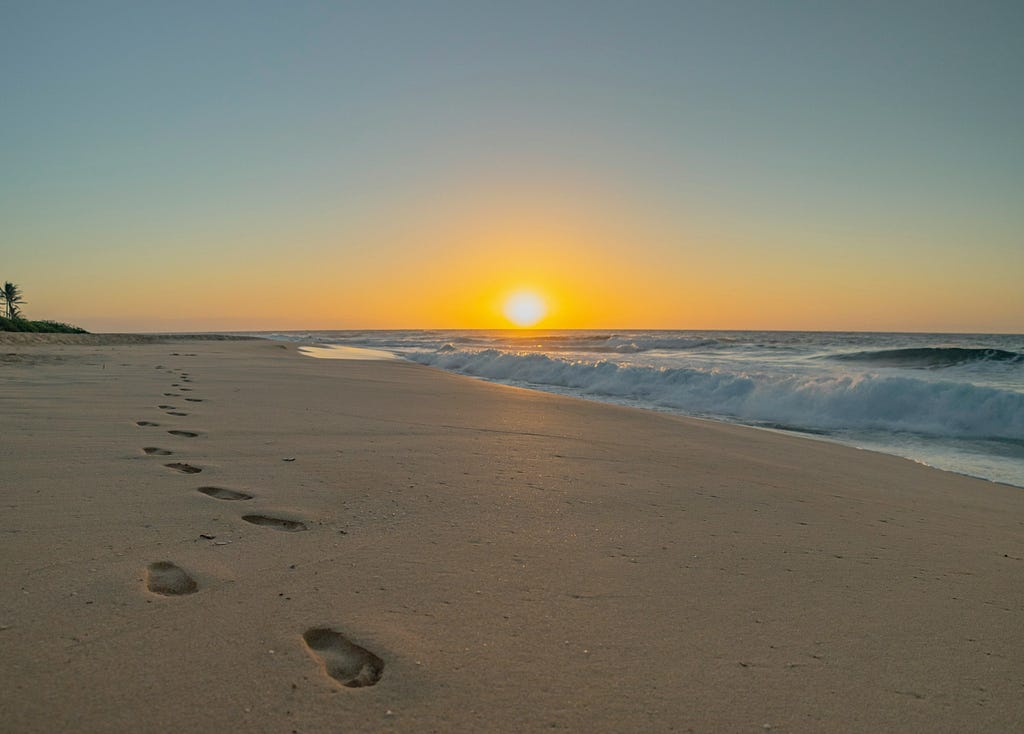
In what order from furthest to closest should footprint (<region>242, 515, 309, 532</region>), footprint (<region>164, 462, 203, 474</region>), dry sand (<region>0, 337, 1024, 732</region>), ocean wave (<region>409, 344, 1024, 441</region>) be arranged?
ocean wave (<region>409, 344, 1024, 441</region>) < footprint (<region>164, 462, 203, 474</region>) < footprint (<region>242, 515, 309, 532</region>) < dry sand (<region>0, 337, 1024, 732</region>)

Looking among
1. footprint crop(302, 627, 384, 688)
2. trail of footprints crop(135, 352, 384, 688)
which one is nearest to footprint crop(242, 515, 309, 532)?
trail of footprints crop(135, 352, 384, 688)

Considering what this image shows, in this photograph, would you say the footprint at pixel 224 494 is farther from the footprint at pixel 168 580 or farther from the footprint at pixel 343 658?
the footprint at pixel 343 658

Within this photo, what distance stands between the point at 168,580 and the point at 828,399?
881 cm

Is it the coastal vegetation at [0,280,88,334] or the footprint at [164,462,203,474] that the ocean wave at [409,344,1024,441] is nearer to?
the footprint at [164,462,203,474]

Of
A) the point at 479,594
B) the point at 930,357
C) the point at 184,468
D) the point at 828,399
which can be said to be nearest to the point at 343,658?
the point at 479,594

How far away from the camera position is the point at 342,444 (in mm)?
4152

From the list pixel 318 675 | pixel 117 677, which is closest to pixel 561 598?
pixel 318 675

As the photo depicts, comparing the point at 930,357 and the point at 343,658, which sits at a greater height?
the point at 930,357

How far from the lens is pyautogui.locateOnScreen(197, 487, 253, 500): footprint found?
2775 mm

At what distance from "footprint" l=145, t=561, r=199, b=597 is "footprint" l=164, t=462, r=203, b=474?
1308 millimetres

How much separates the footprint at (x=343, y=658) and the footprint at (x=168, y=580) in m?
0.49

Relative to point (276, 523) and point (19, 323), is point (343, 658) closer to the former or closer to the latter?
point (276, 523)

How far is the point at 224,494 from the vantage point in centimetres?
283

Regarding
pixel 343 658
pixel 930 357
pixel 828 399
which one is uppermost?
pixel 930 357
